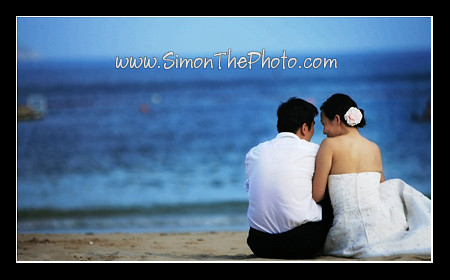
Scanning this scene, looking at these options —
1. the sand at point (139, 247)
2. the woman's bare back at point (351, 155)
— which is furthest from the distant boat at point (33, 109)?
the woman's bare back at point (351, 155)

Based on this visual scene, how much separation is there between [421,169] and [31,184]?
2799 mm

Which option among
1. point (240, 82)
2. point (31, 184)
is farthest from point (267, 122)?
point (31, 184)

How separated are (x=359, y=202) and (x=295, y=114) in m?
0.59

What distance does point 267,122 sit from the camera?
749cm

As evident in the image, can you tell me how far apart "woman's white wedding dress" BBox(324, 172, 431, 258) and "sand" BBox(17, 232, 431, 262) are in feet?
0.34

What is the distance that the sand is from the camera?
176 inches

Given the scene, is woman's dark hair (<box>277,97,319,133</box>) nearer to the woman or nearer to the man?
the man

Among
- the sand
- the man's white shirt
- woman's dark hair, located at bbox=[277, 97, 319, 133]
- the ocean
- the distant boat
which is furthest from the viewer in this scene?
the distant boat

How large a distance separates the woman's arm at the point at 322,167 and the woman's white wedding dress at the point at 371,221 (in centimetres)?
5

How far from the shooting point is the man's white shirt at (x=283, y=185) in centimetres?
378

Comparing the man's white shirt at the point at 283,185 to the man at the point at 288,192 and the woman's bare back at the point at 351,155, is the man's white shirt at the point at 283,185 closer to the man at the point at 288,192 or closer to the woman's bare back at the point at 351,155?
the man at the point at 288,192

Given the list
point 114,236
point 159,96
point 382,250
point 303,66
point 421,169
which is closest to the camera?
point 382,250

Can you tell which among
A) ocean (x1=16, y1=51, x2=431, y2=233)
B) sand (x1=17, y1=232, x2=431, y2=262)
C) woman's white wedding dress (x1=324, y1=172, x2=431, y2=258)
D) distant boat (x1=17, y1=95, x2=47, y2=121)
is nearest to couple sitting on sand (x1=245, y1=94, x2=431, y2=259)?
woman's white wedding dress (x1=324, y1=172, x2=431, y2=258)

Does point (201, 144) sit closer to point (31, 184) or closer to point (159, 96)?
point (159, 96)
